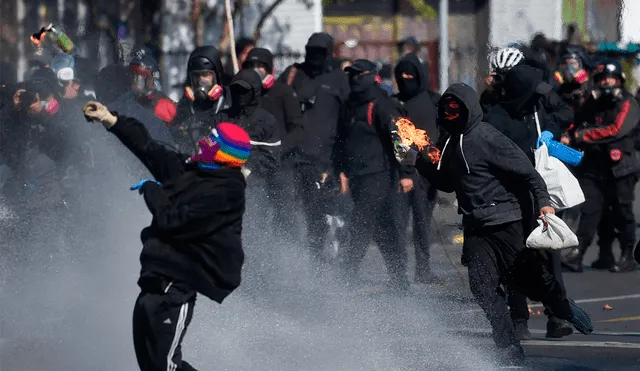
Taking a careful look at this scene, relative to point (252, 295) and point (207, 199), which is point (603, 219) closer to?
point (252, 295)

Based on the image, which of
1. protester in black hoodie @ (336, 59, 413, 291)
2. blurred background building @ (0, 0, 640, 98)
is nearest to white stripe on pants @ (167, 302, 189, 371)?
protester in black hoodie @ (336, 59, 413, 291)

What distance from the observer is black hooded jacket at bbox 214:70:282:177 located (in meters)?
10.2

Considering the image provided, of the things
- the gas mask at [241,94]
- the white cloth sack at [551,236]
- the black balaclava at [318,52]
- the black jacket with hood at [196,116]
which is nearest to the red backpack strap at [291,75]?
the black balaclava at [318,52]

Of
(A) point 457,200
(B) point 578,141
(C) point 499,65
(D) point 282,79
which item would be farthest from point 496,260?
(D) point 282,79

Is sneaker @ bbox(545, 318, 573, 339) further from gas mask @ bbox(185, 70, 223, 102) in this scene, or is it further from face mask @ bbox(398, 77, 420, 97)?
gas mask @ bbox(185, 70, 223, 102)

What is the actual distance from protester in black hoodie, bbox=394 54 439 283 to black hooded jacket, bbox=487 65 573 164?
2.07m

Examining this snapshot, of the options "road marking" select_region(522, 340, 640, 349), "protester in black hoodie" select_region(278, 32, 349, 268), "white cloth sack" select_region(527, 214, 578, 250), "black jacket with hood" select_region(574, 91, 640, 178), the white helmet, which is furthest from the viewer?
"black jacket with hood" select_region(574, 91, 640, 178)

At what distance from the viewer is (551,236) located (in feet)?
24.6

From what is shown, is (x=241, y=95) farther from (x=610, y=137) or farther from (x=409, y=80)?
(x=610, y=137)

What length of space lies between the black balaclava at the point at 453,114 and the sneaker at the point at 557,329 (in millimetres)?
1572

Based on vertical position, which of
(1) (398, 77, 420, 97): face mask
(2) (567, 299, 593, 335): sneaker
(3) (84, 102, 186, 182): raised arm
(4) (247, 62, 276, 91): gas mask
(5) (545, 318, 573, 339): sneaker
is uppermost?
(3) (84, 102, 186, 182): raised arm

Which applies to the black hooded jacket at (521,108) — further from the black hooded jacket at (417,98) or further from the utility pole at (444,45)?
the utility pole at (444,45)

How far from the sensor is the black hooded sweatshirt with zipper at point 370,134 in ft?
36.3

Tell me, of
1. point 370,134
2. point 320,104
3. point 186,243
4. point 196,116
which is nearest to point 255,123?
point 196,116
